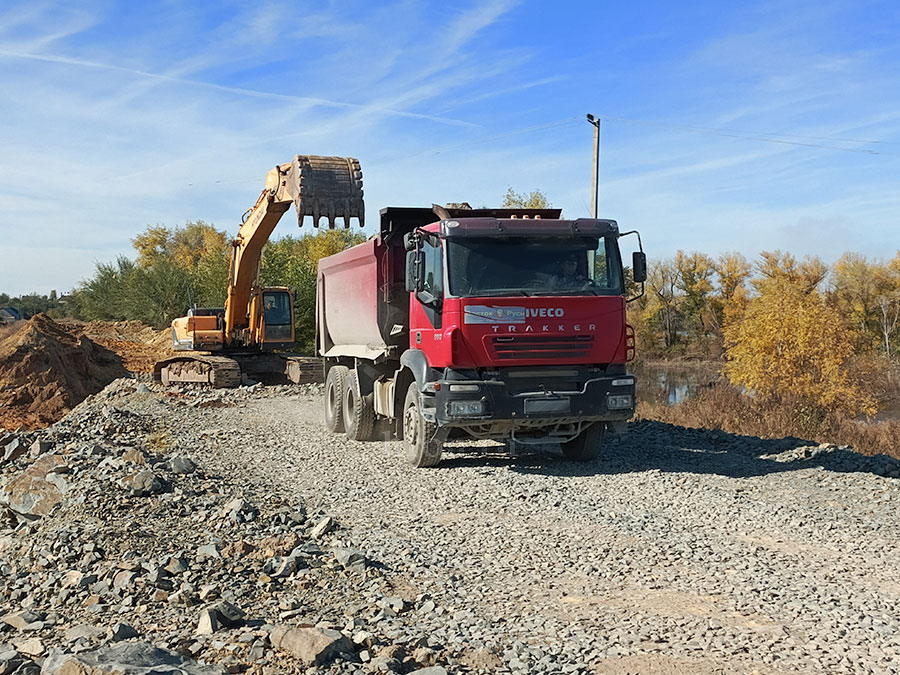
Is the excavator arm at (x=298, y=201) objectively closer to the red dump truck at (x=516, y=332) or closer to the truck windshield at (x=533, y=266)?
the red dump truck at (x=516, y=332)

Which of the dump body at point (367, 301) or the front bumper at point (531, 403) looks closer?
the front bumper at point (531, 403)

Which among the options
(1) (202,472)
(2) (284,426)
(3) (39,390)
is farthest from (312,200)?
(3) (39,390)

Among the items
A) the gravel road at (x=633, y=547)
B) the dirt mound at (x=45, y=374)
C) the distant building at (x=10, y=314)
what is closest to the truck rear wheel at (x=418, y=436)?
the gravel road at (x=633, y=547)

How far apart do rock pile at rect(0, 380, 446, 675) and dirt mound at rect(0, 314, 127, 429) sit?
12.6m

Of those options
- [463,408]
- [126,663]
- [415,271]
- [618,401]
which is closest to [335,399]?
[415,271]

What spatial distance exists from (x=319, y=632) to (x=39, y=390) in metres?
22.7

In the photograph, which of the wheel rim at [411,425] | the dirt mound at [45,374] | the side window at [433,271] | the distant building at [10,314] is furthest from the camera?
the distant building at [10,314]

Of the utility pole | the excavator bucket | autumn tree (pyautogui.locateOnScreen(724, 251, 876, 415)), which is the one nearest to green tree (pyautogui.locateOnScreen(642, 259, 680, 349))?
autumn tree (pyautogui.locateOnScreen(724, 251, 876, 415))

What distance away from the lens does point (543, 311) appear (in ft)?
32.1

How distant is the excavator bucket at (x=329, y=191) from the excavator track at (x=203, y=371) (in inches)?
292

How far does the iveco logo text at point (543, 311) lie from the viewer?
977 cm

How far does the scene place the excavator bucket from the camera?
14.8 meters

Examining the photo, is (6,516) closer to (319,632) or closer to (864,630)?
(319,632)

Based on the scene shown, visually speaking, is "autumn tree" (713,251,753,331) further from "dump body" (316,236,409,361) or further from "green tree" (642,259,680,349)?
"dump body" (316,236,409,361)
